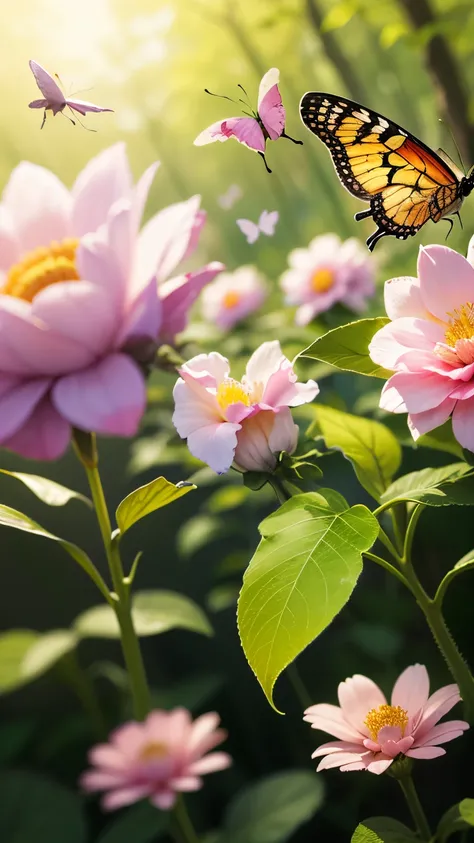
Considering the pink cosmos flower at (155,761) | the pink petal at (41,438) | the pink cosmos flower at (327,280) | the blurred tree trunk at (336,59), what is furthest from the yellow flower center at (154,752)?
the blurred tree trunk at (336,59)

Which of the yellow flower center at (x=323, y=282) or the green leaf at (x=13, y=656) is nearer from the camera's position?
the green leaf at (x=13, y=656)

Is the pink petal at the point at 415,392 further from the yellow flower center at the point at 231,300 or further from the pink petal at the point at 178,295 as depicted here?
the yellow flower center at the point at 231,300

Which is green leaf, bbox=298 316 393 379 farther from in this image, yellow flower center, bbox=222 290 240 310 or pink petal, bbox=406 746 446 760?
yellow flower center, bbox=222 290 240 310

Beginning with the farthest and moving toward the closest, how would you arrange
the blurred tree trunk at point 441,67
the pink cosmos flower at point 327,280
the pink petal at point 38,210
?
the blurred tree trunk at point 441,67
the pink cosmos flower at point 327,280
the pink petal at point 38,210

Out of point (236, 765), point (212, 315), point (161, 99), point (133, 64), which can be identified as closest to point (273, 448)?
point (236, 765)

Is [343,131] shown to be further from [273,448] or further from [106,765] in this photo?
[106,765]

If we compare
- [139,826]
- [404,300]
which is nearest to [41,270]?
[404,300]

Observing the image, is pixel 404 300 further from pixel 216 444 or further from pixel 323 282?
pixel 323 282
